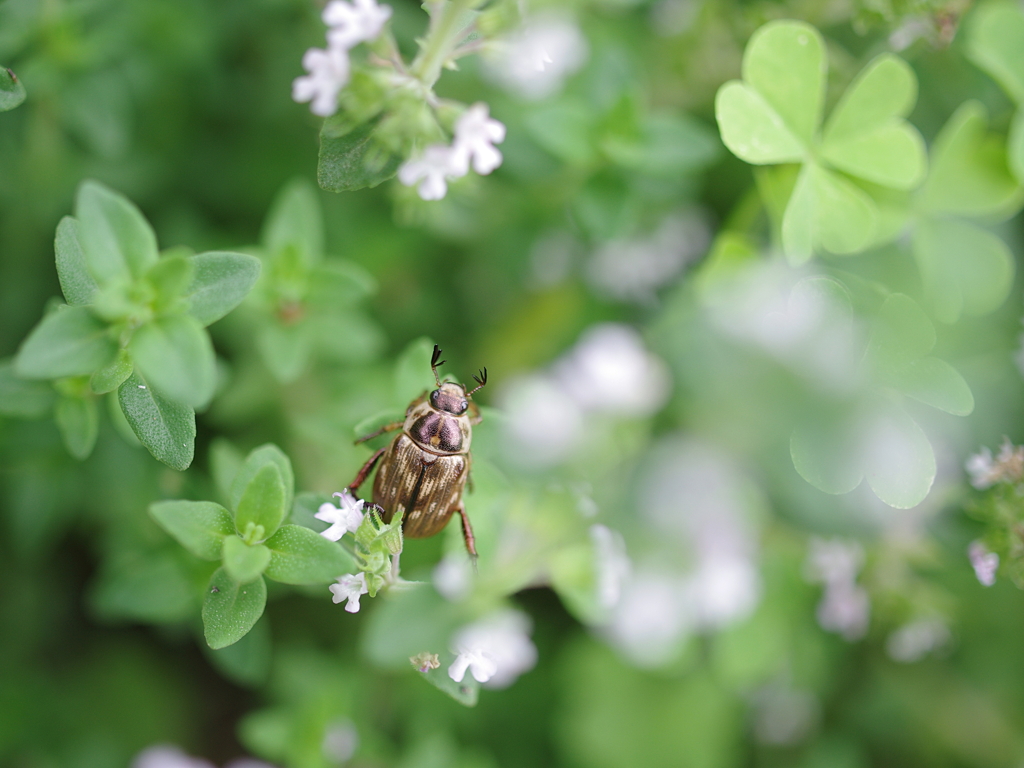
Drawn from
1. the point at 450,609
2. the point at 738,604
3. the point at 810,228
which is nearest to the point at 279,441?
the point at 450,609

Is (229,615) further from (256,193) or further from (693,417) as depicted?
(256,193)

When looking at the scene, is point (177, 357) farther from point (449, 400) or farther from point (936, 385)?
point (936, 385)

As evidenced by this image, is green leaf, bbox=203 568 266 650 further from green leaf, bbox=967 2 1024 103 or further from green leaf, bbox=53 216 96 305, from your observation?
green leaf, bbox=967 2 1024 103

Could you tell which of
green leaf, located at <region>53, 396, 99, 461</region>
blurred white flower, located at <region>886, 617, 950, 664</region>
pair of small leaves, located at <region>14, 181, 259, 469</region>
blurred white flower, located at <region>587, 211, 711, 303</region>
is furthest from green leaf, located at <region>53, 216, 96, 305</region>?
blurred white flower, located at <region>886, 617, 950, 664</region>

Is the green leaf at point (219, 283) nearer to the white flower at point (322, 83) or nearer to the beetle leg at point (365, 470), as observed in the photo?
the white flower at point (322, 83)

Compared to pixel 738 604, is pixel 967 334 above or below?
above

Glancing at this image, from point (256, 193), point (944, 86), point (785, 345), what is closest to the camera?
point (785, 345)

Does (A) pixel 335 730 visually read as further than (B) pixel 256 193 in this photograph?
No
